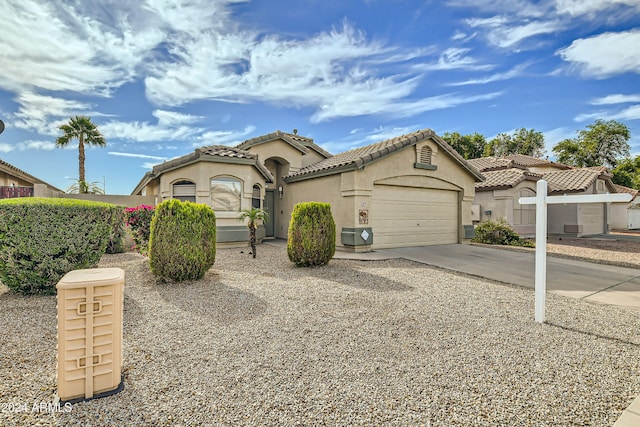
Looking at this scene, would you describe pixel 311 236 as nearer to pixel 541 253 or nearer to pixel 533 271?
pixel 541 253

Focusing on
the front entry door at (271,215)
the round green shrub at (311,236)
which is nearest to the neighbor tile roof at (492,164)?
the front entry door at (271,215)

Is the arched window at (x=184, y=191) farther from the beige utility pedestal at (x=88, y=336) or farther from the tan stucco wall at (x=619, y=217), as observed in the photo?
the tan stucco wall at (x=619, y=217)

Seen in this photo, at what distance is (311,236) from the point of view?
317 inches

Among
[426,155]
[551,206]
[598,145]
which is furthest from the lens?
[598,145]

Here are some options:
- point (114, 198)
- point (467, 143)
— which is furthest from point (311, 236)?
point (467, 143)

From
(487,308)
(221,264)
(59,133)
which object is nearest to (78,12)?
(221,264)

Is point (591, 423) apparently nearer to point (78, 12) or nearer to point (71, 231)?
point (71, 231)

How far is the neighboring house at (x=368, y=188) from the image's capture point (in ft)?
36.7

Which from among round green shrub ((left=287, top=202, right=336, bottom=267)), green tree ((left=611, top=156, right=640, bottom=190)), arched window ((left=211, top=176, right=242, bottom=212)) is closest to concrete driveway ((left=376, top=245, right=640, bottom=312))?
round green shrub ((left=287, top=202, right=336, bottom=267))

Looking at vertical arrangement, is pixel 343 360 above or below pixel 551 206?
below

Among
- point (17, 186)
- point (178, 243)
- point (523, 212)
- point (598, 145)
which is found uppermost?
point (598, 145)

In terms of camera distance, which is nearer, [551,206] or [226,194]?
[226,194]

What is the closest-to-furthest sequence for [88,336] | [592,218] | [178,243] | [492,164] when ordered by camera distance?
[88,336], [178,243], [592,218], [492,164]

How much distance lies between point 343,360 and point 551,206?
22548 millimetres
